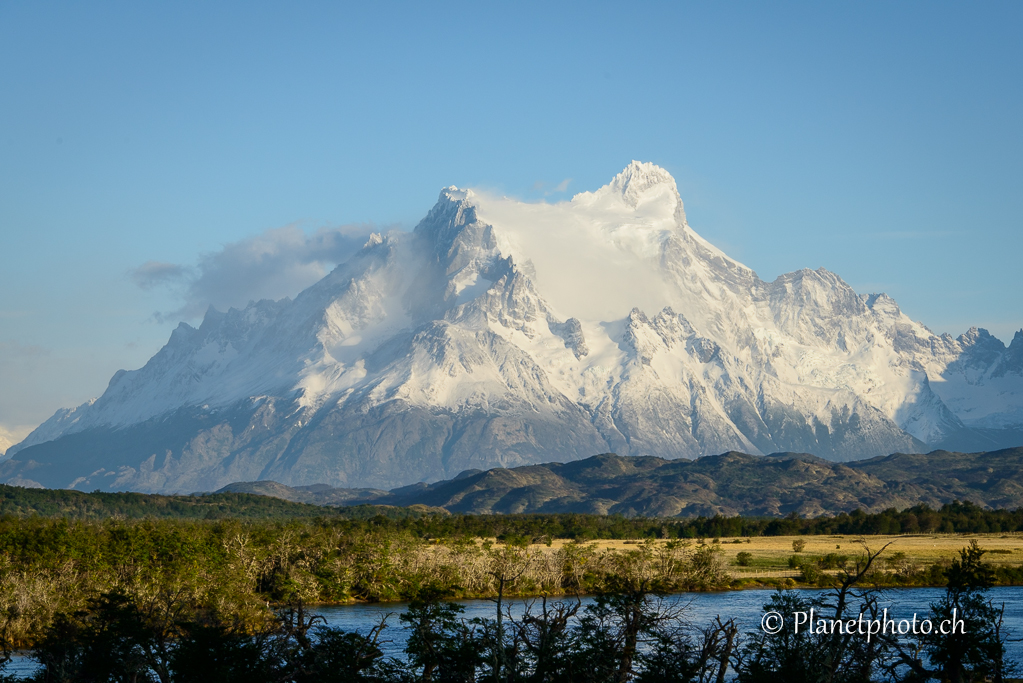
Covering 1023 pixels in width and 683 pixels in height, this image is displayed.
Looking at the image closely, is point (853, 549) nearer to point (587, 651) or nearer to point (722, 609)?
point (722, 609)

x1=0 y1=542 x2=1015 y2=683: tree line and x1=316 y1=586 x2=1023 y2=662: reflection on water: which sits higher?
x1=0 y1=542 x2=1015 y2=683: tree line

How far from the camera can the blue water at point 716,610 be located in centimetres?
7559

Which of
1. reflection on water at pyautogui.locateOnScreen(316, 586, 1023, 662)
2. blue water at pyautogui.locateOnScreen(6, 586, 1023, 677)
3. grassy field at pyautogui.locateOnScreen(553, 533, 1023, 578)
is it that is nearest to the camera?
blue water at pyautogui.locateOnScreen(6, 586, 1023, 677)

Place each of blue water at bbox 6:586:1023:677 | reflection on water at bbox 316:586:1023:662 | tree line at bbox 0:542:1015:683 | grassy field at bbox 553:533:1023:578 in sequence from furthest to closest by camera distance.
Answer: grassy field at bbox 553:533:1023:578 < reflection on water at bbox 316:586:1023:662 < blue water at bbox 6:586:1023:677 < tree line at bbox 0:542:1015:683

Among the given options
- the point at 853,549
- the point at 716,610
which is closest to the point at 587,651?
the point at 716,610

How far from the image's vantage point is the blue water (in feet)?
248

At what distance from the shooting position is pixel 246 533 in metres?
109

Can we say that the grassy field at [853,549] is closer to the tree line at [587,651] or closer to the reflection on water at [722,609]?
the reflection on water at [722,609]

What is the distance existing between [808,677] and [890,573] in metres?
86.7

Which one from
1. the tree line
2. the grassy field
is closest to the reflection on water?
the grassy field

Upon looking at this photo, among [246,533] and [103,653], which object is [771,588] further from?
[103,653]

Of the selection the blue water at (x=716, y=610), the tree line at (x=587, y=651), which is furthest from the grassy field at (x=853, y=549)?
the tree line at (x=587, y=651)

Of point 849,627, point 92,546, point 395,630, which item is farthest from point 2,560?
point 849,627

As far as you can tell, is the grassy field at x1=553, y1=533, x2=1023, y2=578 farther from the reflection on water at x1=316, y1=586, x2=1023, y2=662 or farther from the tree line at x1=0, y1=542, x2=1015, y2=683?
the tree line at x1=0, y1=542, x2=1015, y2=683
